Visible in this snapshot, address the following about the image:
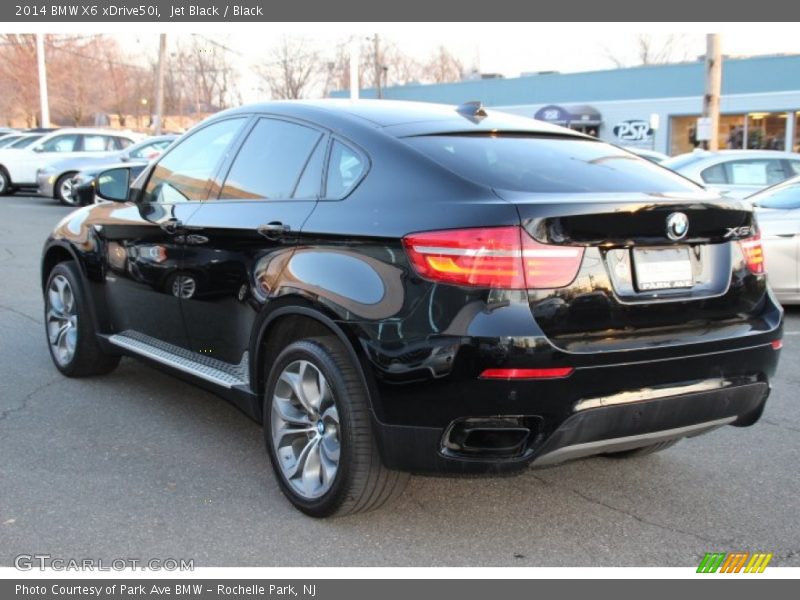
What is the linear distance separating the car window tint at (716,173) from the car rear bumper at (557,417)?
9.20m

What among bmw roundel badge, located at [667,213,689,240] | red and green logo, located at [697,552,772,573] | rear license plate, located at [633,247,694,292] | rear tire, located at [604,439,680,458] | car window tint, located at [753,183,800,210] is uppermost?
bmw roundel badge, located at [667,213,689,240]

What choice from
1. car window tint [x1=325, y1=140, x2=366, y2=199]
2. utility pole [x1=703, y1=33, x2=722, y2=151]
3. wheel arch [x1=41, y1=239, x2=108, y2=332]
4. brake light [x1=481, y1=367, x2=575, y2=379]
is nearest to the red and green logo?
brake light [x1=481, y1=367, x2=575, y2=379]

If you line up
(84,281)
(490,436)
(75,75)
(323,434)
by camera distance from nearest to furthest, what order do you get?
1. (490,436)
2. (323,434)
3. (84,281)
4. (75,75)

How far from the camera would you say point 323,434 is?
355cm

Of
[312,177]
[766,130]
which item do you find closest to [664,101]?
[766,130]

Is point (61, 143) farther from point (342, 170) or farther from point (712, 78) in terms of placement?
point (342, 170)

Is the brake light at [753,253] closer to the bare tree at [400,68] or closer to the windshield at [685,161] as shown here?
the windshield at [685,161]

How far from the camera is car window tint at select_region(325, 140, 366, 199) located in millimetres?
3578

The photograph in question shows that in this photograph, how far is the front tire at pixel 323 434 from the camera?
130 inches

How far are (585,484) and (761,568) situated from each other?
953mm

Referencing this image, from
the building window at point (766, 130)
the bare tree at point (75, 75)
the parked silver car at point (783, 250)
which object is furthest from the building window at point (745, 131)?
the bare tree at point (75, 75)

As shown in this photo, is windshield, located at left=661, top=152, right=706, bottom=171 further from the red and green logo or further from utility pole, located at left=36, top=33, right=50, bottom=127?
utility pole, located at left=36, top=33, right=50, bottom=127

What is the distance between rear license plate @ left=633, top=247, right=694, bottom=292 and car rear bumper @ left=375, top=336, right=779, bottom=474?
285mm

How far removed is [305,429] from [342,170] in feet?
3.69
